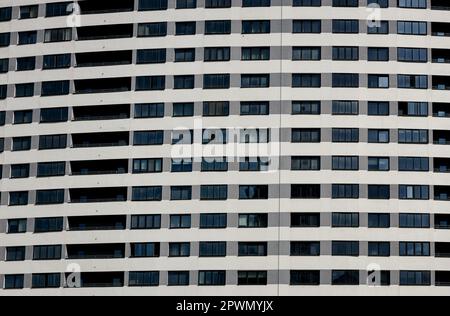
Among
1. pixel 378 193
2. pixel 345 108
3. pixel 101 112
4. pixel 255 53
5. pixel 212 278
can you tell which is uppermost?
pixel 255 53

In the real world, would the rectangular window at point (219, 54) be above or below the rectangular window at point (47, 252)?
above

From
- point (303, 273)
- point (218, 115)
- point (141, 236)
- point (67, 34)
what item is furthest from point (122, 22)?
point (303, 273)

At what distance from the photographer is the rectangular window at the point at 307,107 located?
360ft

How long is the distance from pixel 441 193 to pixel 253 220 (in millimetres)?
20028

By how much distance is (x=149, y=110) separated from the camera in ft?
368

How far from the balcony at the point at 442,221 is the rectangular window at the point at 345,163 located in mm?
9883

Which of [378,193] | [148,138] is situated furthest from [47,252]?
[378,193]

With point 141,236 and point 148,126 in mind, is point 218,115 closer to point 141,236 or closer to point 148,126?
point 148,126

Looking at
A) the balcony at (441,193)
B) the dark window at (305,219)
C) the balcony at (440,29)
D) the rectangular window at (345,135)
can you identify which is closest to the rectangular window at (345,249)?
the dark window at (305,219)

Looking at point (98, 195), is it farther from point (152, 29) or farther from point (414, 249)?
point (414, 249)

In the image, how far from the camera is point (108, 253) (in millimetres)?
111375

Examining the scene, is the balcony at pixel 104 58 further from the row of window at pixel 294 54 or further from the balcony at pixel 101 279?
the balcony at pixel 101 279

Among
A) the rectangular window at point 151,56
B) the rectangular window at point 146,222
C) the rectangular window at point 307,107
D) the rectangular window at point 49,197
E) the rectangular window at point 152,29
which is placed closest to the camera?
the rectangular window at point 307,107

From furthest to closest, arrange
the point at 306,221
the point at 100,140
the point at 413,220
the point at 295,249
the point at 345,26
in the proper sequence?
the point at 100,140, the point at 345,26, the point at 413,220, the point at 306,221, the point at 295,249
